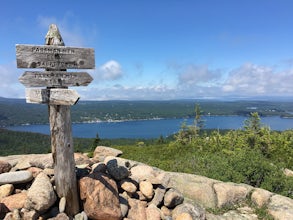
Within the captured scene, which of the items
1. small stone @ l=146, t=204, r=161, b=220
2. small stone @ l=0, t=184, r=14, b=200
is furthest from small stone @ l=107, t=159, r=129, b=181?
small stone @ l=0, t=184, r=14, b=200

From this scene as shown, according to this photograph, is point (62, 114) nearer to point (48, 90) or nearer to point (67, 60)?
point (48, 90)

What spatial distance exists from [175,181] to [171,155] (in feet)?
55.3

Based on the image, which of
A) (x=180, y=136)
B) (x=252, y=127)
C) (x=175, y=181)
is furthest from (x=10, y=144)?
(x=175, y=181)

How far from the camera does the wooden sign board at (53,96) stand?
226 inches

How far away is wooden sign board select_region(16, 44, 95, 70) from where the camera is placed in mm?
5660

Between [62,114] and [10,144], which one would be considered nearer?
[62,114]

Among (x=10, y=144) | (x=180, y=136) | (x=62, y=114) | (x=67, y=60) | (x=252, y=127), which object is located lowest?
(x=10, y=144)

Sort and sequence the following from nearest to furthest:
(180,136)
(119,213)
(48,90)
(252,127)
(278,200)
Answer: (48,90) < (119,213) < (278,200) < (252,127) < (180,136)

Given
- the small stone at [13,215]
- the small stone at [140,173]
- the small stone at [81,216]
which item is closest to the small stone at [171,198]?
the small stone at [140,173]

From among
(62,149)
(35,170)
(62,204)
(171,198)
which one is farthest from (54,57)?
(171,198)

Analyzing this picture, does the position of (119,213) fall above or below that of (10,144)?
above

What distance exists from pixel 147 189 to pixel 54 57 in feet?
14.9

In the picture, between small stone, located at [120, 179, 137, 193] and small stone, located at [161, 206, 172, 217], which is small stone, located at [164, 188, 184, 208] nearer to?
small stone, located at [161, 206, 172, 217]

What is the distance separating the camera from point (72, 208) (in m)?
6.19
